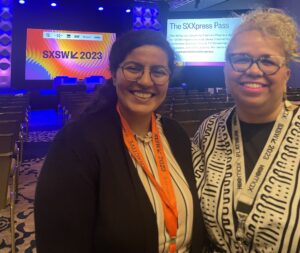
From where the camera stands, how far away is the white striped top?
50.6 inches

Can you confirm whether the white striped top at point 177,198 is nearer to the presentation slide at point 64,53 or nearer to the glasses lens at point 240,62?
the glasses lens at point 240,62

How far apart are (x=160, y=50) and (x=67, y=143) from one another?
1.90 feet

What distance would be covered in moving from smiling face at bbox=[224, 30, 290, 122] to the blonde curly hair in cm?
2

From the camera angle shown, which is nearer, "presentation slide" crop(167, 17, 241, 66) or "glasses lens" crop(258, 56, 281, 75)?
"glasses lens" crop(258, 56, 281, 75)

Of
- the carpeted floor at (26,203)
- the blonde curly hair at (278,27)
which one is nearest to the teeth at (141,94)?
the blonde curly hair at (278,27)

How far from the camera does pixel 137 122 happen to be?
4.82 feet

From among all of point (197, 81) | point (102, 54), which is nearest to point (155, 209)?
point (197, 81)

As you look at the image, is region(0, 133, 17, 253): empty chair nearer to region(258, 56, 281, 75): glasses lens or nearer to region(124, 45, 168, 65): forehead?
region(124, 45, 168, 65): forehead

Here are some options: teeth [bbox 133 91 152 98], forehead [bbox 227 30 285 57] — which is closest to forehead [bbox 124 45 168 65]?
teeth [bbox 133 91 152 98]

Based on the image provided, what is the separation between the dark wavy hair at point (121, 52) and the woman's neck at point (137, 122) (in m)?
0.08

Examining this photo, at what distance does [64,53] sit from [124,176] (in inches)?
498

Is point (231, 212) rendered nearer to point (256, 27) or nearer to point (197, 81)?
point (256, 27)

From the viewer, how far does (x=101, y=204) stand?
3.95 ft

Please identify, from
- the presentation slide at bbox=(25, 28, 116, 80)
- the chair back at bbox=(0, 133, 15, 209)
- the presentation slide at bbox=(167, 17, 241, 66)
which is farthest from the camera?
the presentation slide at bbox=(25, 28, 116, 80)
